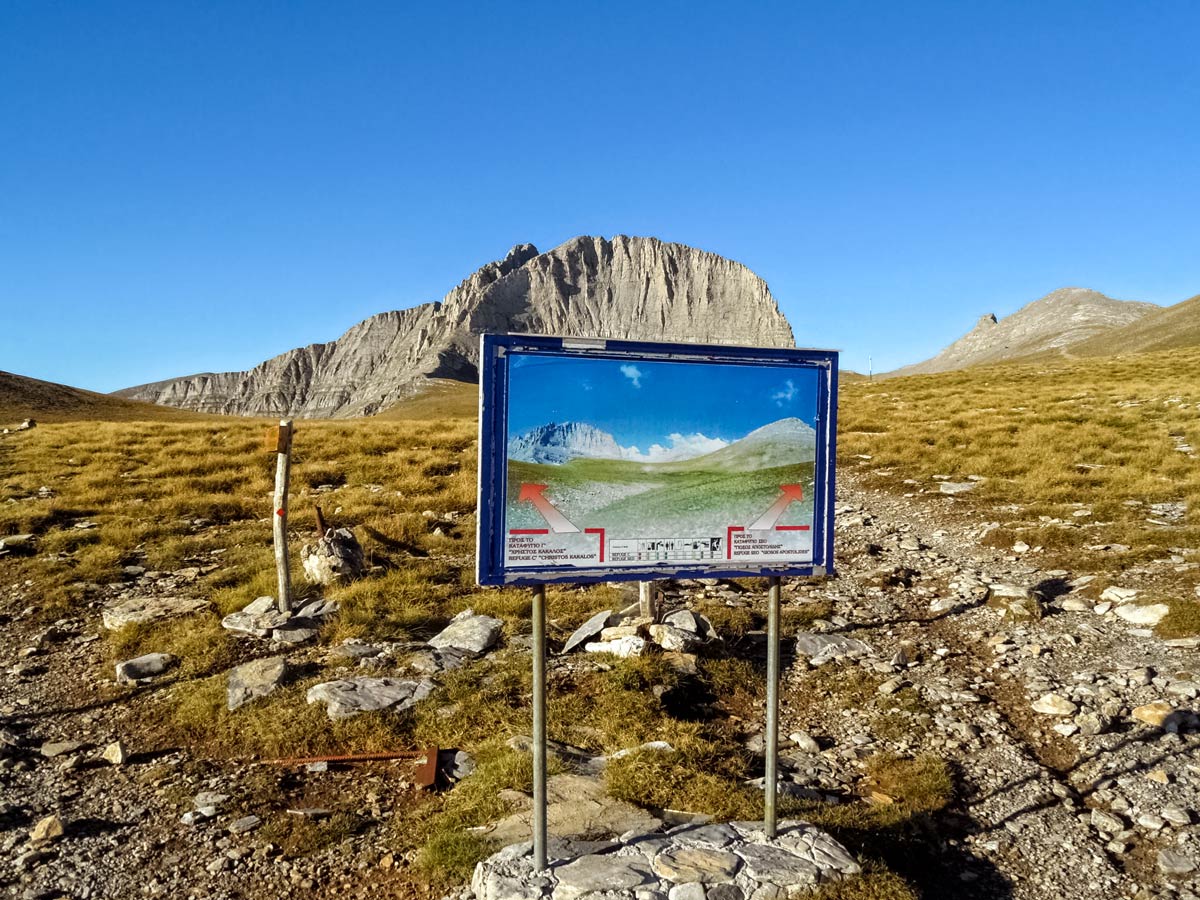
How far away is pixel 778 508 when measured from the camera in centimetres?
521

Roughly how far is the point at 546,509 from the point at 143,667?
6.99 meters

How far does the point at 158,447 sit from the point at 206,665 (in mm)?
19835

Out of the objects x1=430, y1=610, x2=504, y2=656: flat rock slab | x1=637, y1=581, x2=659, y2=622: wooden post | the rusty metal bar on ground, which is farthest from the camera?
x1=637, y1=581, x2=659, y2=622: wooden post

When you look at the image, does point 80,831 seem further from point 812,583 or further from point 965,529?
point 965,529

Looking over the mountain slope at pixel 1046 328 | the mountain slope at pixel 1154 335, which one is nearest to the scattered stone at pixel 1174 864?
the mountain slope at pixel 1154 335

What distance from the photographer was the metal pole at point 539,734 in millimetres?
4688

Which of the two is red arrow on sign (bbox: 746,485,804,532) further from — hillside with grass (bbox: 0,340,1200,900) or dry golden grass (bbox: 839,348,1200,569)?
dry golden grass (bbox: 839,348,1200,569)

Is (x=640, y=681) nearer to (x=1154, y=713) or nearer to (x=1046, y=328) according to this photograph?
(x=1154, y=713)

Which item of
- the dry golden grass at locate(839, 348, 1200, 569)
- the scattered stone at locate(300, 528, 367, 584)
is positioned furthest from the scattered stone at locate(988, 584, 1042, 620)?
the scattered stone at locate(300, 528, 367, 584)

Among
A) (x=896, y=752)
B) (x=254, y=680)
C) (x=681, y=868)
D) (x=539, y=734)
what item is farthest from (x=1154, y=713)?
(x=254, y=680)

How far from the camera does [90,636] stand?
404 inches

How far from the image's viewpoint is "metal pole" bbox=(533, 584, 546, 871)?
15.4 feet

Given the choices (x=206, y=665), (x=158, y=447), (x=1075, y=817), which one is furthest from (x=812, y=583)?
(x=158, y=447)

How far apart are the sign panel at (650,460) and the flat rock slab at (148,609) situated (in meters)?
8.33
